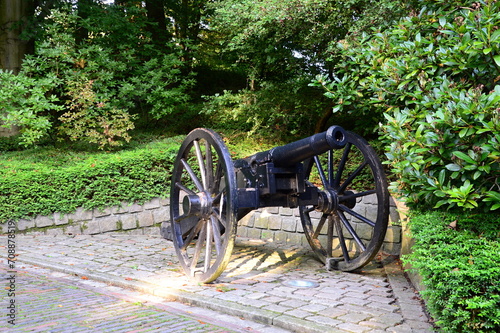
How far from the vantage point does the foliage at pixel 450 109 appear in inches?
129

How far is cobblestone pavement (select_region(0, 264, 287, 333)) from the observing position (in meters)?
3.87

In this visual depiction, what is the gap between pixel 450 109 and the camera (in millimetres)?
3396

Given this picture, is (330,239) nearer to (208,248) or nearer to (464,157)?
(208,248)

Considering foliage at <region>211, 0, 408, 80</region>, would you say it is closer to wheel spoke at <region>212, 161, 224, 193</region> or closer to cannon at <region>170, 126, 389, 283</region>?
cannon at <region>170, 126, 389, 283</region>

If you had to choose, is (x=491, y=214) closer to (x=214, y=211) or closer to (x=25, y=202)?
(x=214, y=211)

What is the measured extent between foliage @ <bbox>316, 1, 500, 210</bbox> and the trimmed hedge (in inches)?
203

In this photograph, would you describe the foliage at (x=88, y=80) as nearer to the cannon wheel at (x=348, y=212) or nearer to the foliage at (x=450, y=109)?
the cannon wheel at (x=348, y=212)

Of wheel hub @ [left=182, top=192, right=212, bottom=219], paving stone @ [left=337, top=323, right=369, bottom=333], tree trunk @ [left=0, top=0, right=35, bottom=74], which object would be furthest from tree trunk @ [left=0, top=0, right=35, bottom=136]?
paving stone @ [left=337, top=323, right=369, bottom=333]

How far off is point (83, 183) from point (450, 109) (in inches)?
270

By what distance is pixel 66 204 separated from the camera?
8.45 meters

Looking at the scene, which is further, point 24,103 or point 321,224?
point 24,103

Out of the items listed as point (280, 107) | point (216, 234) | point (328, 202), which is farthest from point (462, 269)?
point (280, 107)

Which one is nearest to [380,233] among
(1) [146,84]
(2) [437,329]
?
(2) [437,329]

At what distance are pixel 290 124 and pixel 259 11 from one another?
299cm
